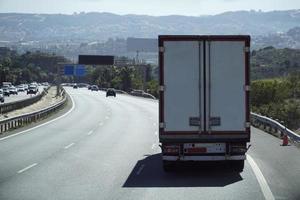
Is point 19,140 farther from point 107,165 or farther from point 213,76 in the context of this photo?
point 213,76

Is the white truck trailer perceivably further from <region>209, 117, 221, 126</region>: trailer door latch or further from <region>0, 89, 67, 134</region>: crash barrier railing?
<region>0, 89, 67, 134</region>: crash barrier railing

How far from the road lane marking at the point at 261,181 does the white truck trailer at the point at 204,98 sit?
2.48 ft

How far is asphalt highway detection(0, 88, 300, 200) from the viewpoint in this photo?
11.1m

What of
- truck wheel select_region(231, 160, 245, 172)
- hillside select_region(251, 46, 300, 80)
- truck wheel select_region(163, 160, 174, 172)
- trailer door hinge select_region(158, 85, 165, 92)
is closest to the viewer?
trailer door hinge select_region(158, 85, 165, 92)

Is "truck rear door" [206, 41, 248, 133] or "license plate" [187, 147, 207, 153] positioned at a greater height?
"truck rear door" [206, 41, 248, 133]

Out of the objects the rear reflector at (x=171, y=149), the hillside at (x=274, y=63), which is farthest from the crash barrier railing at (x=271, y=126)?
the hillside at (x=274, y=63)

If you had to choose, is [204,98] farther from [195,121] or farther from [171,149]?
[171,149]

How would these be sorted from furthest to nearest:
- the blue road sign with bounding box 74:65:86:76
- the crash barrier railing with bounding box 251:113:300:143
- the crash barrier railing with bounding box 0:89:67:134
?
1. the blue road sign with bounding box 74:65:86:76
2. the crash barrier railing with bounding box 0:89:67:134
3. the crash barrier railing with bounding box 251:113:300:143

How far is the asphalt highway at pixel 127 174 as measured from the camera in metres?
11.1

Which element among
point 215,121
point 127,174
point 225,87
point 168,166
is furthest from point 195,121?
point 127,174

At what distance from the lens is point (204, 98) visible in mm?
14016

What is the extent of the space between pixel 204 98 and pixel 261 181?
2522 mm

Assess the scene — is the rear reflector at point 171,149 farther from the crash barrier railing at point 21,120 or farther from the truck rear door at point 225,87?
the crash barrier railing at point 21,120

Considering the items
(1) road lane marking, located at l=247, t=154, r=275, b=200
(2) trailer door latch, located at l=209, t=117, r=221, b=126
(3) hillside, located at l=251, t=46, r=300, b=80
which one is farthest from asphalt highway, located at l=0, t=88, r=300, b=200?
(3) hillside, located at l=251, t=46, r=300, b=80
